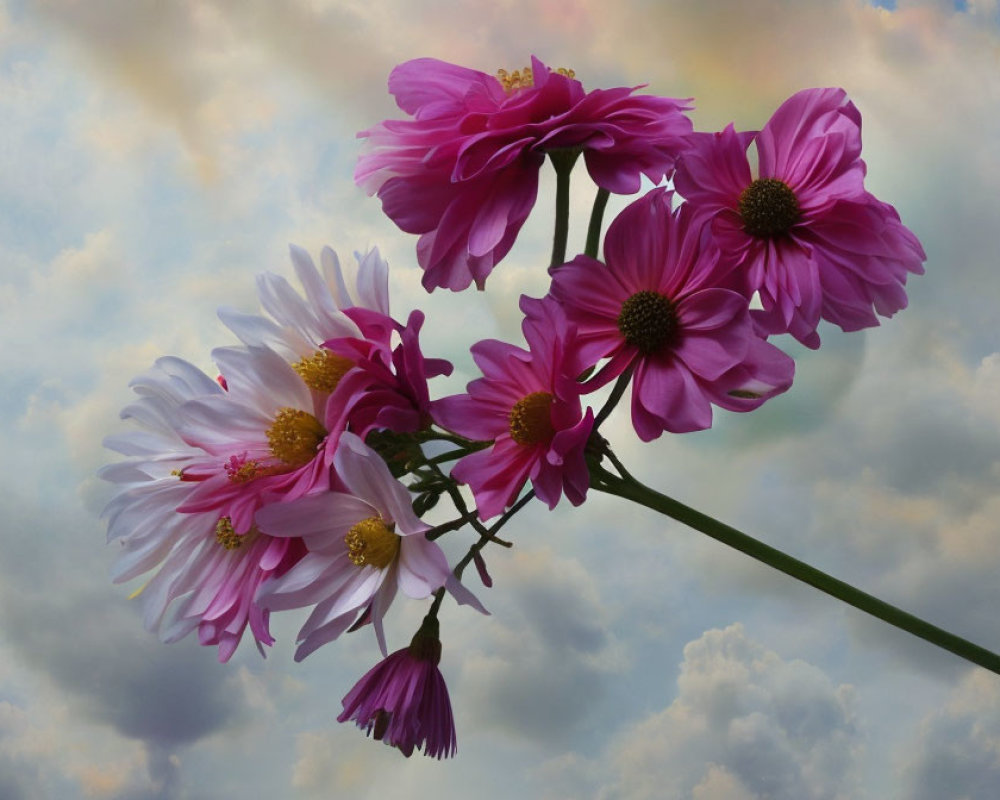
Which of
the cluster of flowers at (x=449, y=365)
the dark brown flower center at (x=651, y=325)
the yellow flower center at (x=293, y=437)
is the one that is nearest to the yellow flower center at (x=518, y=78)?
the cluster of flowers at (x=449, y=365)

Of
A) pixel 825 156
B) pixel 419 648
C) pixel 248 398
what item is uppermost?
pixel 825 156

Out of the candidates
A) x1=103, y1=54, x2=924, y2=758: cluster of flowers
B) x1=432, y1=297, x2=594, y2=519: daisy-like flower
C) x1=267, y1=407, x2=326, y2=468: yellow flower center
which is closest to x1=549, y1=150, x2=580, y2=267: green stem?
x1=103, y1=54, x2=924, y2=758: cluster of flowers

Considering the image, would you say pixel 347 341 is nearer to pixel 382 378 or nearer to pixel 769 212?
pixel 382 378

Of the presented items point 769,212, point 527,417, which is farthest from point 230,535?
point 769,212

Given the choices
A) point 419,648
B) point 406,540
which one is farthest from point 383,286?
point 419,648

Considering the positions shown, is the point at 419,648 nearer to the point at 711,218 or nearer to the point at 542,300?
the point at 542,300

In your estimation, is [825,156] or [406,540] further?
[825,156]
